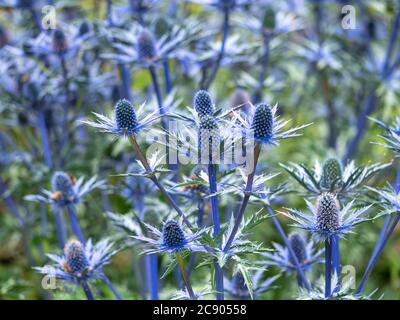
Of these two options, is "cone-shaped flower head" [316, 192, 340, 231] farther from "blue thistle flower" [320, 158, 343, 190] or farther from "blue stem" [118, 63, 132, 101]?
"blue stem" [118, 63, 132, 101]

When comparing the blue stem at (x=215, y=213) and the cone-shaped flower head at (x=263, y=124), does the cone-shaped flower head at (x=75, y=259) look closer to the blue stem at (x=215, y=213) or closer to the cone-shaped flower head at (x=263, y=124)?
the blue stem at (x=215, y=213)

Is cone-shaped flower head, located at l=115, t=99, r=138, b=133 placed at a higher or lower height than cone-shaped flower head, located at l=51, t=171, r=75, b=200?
higher

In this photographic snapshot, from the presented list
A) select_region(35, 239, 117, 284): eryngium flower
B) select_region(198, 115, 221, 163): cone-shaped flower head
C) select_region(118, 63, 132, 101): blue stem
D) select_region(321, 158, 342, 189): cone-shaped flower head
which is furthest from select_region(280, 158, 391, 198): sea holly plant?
select_region(118, 63, 132, 101): blue stem

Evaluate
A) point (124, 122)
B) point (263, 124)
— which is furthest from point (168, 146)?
point (263, 124)

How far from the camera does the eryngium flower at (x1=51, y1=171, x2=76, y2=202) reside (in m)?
1.65

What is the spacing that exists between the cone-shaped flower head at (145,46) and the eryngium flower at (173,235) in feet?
2.74

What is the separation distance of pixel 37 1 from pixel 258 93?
2.84ft

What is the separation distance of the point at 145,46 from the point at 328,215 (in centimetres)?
94

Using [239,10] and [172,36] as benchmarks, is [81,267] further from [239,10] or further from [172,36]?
[239,10]

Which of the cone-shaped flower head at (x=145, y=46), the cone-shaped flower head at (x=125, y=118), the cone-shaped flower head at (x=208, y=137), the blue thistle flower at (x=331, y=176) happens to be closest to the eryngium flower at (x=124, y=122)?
the cone-shaped flower head at (x=125, y=118)

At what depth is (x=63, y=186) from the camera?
5.44 ft

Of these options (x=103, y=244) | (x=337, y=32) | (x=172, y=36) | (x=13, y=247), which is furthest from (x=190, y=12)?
(x=103, y=244)

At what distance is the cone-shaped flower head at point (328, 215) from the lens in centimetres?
124

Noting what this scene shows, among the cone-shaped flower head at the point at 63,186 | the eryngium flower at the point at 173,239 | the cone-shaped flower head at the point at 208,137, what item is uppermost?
the cone-shaped flower head at the point at 208,137
